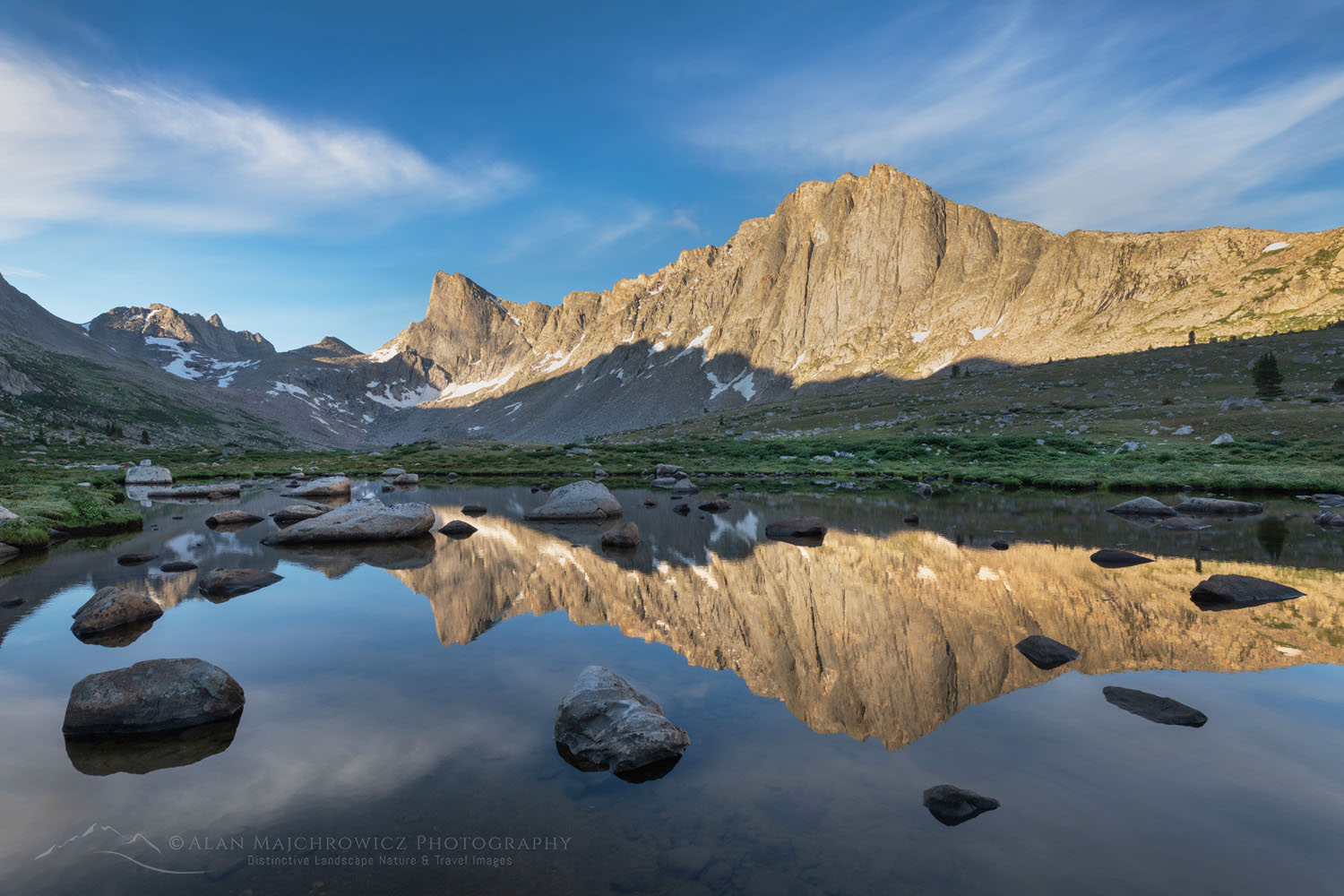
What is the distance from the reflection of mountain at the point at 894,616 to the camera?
9242 mm

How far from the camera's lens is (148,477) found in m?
48.0

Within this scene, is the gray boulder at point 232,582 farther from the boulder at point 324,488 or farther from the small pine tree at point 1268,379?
the small pine tree at point 1268,379

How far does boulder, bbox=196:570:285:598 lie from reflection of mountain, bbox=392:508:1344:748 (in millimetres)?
3248

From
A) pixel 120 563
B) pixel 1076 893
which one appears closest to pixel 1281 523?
pixel 1076 893

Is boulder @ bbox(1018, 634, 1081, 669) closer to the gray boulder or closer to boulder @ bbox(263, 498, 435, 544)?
the gray boulder

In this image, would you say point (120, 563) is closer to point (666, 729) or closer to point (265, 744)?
point (265, 744)

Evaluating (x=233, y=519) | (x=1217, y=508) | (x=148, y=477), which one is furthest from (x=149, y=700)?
(x=148, y=477)

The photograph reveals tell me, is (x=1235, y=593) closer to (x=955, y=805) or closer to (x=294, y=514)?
(x=955, y=805)

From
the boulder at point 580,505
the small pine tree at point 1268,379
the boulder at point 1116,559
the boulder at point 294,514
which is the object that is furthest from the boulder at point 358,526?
the small pine tree at point 1268,379

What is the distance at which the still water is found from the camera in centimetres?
524

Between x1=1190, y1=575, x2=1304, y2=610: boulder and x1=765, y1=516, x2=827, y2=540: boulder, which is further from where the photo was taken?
x1=765, y1=516, x2=827, y2=540: boulder

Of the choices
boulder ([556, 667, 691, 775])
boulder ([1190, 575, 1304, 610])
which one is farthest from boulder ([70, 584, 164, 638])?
boulder ([1190, 575, 1304, 610])

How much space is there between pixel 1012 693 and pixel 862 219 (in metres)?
209

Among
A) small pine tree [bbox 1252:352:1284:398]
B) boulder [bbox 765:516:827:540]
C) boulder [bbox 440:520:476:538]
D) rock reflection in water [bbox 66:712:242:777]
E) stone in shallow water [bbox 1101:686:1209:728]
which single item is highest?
small pine tree [bbox 1252:352:1284:398]
